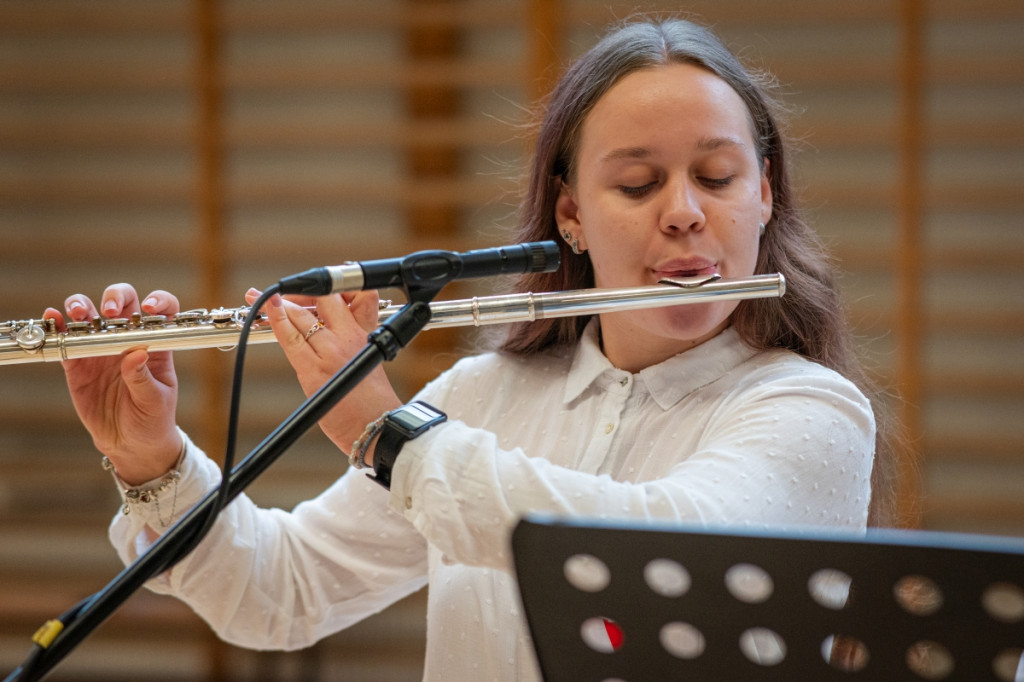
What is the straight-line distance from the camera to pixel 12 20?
3564mm

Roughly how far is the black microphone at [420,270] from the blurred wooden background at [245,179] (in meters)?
2.23

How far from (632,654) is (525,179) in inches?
40.3

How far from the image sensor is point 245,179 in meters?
3.58

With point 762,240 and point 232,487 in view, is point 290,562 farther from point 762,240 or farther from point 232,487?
point 762,240

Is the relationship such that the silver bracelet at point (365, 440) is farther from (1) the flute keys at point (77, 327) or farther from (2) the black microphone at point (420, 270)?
(1) the flute keys at point (77, 327)

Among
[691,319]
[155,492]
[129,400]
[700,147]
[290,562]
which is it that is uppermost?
[700,147]

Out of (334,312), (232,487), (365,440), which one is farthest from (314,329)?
(232,487)

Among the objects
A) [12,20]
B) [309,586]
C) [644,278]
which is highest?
[12,20]

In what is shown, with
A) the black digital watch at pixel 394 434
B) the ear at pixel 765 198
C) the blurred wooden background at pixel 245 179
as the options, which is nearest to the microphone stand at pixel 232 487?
the black digital watch at pixel 394 434

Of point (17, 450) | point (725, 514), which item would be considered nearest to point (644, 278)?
point (725, 514)

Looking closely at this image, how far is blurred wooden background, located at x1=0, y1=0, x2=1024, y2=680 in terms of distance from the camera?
3406 mm

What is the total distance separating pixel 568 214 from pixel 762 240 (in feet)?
0.96

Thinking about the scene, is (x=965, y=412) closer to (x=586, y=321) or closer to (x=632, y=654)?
(x=586, y=321)

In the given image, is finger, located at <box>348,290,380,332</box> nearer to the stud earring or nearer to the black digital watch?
the black digital watch
